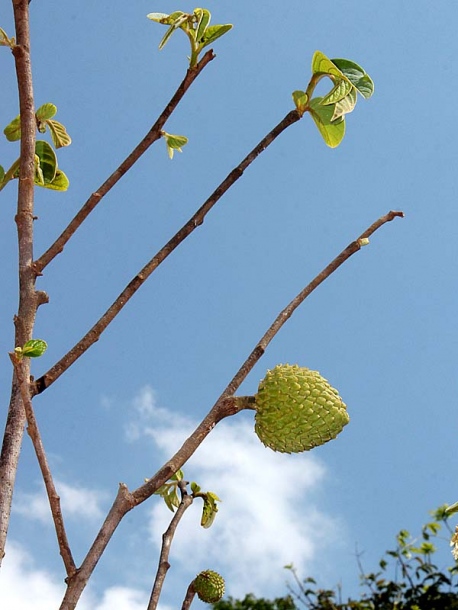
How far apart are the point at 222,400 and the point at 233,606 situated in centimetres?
442

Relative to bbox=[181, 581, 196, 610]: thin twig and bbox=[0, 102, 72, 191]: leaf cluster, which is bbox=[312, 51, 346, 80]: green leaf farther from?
bbox=[181, 581, 196, 610]: thin twig

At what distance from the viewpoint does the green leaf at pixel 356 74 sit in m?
1.74

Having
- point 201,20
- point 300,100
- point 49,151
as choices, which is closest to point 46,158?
point 49,151

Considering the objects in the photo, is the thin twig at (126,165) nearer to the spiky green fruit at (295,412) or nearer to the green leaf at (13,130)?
the spiky green fruit at (295,412)

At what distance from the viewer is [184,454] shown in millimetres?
1295

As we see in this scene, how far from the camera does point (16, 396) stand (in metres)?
1.41

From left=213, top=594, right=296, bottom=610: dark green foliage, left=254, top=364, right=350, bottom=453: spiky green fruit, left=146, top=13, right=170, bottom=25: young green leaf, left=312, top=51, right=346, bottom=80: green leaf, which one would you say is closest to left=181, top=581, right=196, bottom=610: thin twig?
left=254, top=364, right=350, bottom=453: spiky green fruit

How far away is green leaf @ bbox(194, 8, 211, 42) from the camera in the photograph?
1739 mm

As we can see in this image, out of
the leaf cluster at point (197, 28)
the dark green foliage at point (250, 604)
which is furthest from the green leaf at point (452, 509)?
the dark green foliage at point (250, 604)

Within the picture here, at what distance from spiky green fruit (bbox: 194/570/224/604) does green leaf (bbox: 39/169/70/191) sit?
1.09 metres

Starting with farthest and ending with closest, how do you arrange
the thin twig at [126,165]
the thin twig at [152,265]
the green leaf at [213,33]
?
1. the green leaf at [213,33]
2. the thin twig at [126,165]
3. the thin twig at [152,265]

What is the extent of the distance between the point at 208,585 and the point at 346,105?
1.13 metres

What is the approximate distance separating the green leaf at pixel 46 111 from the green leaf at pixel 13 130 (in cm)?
18

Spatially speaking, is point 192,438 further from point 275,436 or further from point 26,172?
point 26,172
